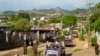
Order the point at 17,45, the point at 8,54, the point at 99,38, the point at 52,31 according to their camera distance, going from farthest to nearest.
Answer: the point at 52,31 < the point at 17,45 < the point at 99,38 < the point at 8,54

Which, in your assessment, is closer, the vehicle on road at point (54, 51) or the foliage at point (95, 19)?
the vehicle on road at point (54, 51)

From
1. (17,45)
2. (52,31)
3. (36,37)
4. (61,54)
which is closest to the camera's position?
(61,54)

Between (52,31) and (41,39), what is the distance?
12889 mm

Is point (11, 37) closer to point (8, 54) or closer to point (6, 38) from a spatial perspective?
point (6, 38)

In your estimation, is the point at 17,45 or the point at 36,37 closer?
the point at 17,45

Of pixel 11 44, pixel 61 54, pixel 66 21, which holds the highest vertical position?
pixel 61 54

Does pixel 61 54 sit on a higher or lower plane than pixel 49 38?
higher

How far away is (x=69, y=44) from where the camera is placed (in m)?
45.2

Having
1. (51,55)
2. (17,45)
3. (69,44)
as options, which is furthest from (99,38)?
(51,55)

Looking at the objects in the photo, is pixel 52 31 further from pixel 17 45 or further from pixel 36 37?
pixel 17 45

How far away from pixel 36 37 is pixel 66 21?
71.9m

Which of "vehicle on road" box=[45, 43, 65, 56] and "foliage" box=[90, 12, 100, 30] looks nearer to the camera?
"vehicle on road" box=[45, 43, 65, 56]

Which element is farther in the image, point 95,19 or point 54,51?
point 95,19

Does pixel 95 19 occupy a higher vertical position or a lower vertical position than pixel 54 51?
lower
